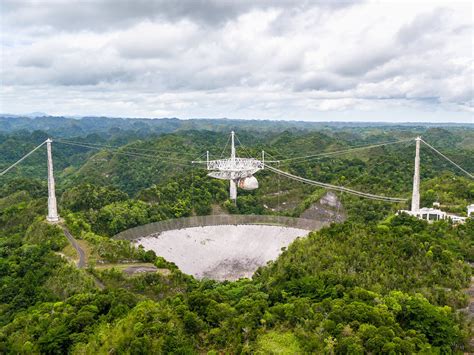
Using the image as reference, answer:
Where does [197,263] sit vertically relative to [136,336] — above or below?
below

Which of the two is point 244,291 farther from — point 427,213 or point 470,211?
point 470,211

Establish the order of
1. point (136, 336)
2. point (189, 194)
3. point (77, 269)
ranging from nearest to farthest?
point (136, 336), point (77, 269), point (189, 194)

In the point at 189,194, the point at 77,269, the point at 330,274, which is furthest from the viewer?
the point at 189,194

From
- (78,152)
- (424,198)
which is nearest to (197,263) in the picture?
(424,198)

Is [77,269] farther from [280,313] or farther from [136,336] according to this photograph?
[280,313]

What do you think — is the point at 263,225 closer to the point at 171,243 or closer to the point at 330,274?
the point at 171,243

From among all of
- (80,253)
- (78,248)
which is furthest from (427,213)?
(78,248)

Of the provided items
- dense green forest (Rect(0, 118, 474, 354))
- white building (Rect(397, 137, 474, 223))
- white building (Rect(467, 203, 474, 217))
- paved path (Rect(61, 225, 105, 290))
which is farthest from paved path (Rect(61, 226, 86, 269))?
white building (Rect(467, 203, 474, 217))

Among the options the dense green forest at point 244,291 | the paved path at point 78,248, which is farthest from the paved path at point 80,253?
the dense green forest at point 244,291

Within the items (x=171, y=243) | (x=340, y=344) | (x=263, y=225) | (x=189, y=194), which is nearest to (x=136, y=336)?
(x=340, y=344)

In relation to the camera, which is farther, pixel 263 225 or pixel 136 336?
pixel 263 225

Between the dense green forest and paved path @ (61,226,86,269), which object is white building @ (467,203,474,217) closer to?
the dense green forest
